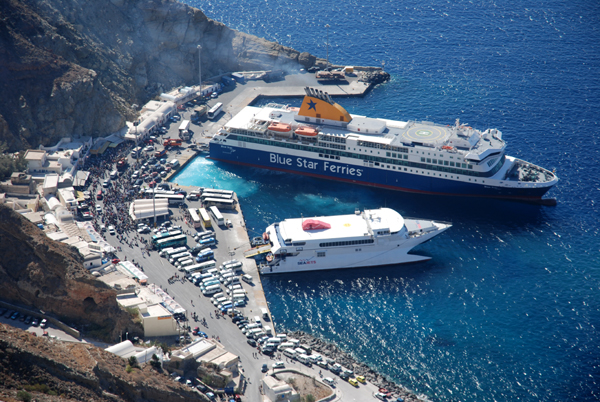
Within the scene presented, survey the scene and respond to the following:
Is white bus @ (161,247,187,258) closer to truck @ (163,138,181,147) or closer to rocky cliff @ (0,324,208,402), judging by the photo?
rocky cliff @ (0,324,208,402)

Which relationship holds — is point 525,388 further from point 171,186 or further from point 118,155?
point 118,155

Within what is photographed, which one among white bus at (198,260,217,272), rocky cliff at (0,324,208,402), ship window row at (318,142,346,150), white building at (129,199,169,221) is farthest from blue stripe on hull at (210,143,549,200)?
rocky cliff at (0,324,208,402)

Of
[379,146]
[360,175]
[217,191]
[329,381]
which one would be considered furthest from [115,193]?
[329,381]

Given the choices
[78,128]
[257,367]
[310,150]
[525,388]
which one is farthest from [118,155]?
[525,388]

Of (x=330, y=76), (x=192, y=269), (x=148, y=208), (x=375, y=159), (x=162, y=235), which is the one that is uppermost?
(x=330, y=76)

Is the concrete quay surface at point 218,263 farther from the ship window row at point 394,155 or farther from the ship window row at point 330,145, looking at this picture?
the ship window row at point 394,155

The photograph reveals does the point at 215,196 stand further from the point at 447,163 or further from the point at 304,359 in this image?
the point at 447,163
